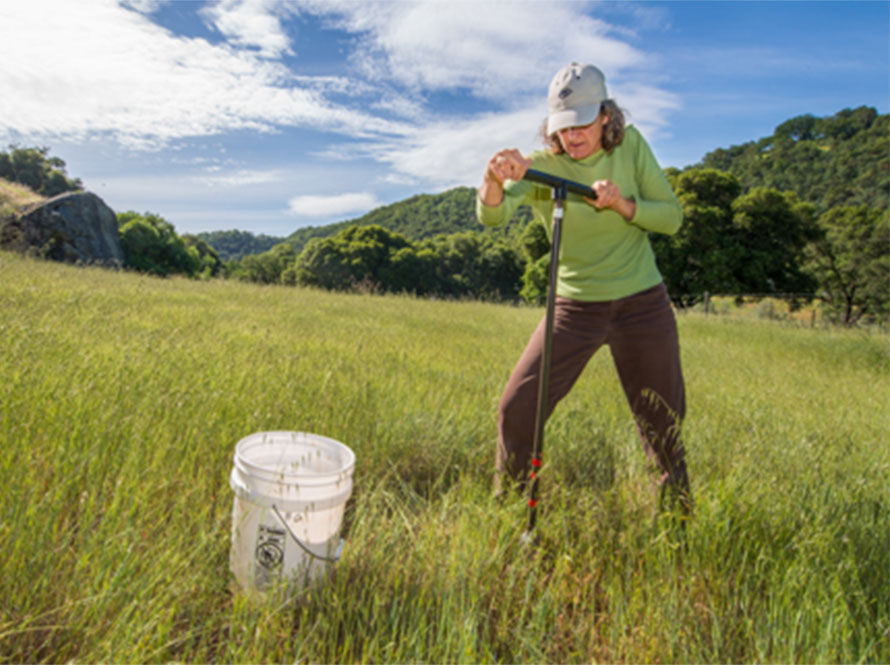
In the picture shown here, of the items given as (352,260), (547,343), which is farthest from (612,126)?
(352,260)

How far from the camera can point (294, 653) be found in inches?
56.6

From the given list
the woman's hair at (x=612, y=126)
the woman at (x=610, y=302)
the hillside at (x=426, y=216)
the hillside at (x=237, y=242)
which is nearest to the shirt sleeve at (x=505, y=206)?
the woman at (x=610, y=302)

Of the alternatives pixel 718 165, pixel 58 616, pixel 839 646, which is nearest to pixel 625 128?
pixel 839 646

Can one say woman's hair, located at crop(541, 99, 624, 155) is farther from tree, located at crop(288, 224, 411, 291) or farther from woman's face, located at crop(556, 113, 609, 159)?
tree, located at crop(288, 224, 411, 291)

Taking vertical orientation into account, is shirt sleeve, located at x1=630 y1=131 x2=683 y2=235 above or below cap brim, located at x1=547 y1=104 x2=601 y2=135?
below

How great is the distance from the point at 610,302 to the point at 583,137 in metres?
0.69

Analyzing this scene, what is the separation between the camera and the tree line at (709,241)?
96.6ft

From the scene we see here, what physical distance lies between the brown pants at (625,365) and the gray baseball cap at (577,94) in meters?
0.75

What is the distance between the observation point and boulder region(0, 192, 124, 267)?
52.2ft

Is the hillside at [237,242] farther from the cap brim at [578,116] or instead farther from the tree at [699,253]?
the cap brim at [578,116]

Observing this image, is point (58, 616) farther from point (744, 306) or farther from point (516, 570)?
point (744, 306)

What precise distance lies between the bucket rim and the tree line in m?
11.5

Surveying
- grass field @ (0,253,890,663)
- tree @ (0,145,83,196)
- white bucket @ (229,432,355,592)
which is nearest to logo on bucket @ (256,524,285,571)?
white bucket @ (229,432,355,592)

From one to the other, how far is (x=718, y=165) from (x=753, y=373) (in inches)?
3001
